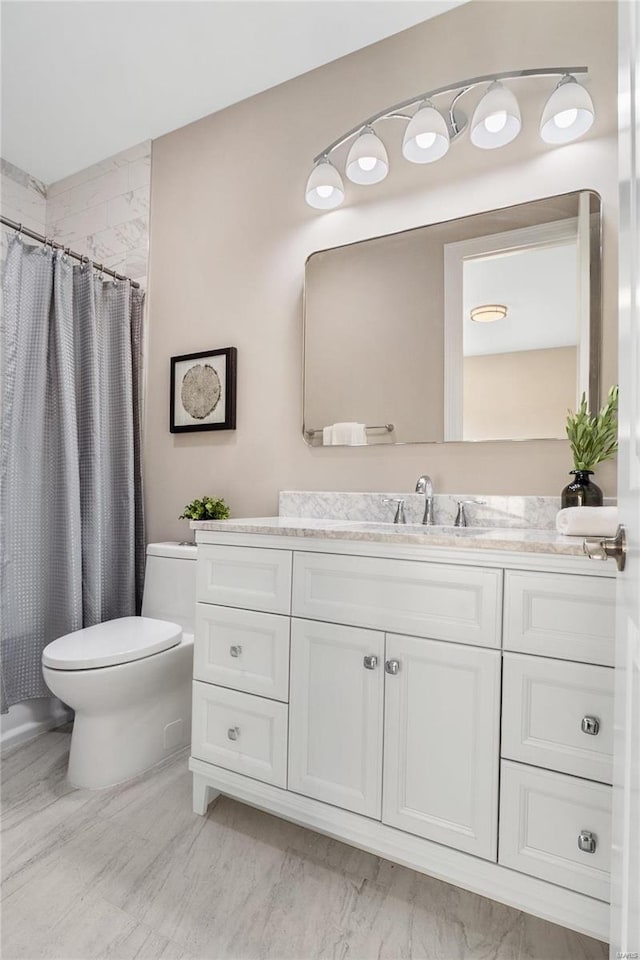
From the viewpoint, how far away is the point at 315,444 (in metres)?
2.05

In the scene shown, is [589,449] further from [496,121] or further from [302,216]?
[302,216]

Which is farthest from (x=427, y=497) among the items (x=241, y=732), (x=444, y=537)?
(x=241, y=732)

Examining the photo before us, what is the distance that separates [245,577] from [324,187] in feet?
4.57

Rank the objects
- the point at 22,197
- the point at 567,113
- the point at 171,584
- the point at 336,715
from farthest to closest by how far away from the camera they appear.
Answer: the point at 22,197 → the point at 171,584 → the point at 567,113 → the point at 336,715

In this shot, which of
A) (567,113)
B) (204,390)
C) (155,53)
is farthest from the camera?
(204,390)

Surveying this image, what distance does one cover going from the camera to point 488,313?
1.72 m

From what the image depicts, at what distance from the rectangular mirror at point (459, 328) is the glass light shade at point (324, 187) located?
168 millimetres

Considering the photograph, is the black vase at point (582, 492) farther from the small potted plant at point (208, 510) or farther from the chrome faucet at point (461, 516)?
the small potted plant at point (208, 510)

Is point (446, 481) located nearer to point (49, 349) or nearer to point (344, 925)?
point (344, 925)

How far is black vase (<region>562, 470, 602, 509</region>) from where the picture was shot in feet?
4.81

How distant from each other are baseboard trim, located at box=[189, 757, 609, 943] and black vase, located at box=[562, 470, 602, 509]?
0.89 metres

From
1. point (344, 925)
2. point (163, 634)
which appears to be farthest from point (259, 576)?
point (344, 925)

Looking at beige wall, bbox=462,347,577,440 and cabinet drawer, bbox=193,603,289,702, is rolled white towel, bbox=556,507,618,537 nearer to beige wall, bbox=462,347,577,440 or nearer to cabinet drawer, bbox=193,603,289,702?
beige wall, bbox=462,347,577,440

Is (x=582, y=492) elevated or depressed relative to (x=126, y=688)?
elevated
